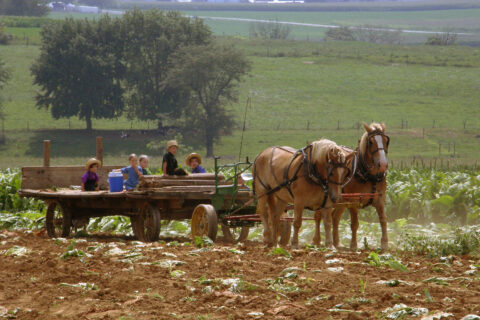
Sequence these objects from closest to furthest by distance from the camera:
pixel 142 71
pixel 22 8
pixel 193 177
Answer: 1. pixel 193 177
2. pixel 142 71
3. pixel 22 8

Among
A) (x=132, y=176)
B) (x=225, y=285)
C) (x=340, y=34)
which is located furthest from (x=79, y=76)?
(x=340, y=34)

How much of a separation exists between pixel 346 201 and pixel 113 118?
69464 millimetres

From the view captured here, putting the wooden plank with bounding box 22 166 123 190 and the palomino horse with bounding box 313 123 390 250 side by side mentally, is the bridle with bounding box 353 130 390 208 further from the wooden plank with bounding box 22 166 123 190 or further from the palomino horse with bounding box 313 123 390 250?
the wooden plank with bounding box 22 166 123 190

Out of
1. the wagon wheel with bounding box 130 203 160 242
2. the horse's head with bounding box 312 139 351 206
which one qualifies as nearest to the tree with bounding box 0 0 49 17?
the wagon wheel with bounding box 130 203 160 242

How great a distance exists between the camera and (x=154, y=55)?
81.9m

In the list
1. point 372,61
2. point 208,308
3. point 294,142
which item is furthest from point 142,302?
point 372,61

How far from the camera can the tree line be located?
75.0 meters

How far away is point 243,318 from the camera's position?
7.52 meters

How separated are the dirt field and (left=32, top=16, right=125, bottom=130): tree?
67.4m

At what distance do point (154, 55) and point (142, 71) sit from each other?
3.24 meters

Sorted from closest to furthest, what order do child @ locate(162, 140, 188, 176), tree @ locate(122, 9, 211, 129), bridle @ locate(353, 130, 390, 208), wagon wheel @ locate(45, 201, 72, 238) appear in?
bridle @ locate(353, 130, 390, 208), child @ locate(162, 140, 188, 176), wagon wheel @ locate(45, 201, 72, 238), tree @ locate(122, 9, 211, 129)

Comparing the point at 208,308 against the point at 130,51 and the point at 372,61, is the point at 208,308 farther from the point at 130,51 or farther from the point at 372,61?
the point at 372,61

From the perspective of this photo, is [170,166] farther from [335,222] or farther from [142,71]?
[142,71]

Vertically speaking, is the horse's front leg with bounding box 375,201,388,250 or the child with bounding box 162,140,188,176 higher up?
the child with bounding box 162,140,188,176
